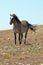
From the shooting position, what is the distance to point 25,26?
21.4m

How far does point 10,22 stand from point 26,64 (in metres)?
9.61

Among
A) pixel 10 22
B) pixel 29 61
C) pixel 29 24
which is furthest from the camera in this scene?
pixel 29 24

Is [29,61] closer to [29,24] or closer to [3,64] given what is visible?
[3,64]

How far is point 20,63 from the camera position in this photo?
11094mm

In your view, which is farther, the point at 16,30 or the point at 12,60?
the point at 16,30

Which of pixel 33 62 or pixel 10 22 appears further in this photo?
pixel 10 22

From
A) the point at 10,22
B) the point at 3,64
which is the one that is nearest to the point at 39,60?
the point at 3,64

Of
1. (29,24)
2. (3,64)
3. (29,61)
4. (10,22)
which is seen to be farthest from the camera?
(29,24)

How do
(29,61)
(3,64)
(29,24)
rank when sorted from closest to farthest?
(3,64) < (29,61) < (29,24)

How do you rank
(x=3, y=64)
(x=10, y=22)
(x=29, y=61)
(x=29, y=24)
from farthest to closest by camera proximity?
(x=29, y=24)
(x=10, y=22)
(x=29, y=61)
(x=3, y=64)

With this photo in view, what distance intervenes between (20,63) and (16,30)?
9.79 m


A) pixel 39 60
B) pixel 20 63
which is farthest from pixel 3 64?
pixel 39 60

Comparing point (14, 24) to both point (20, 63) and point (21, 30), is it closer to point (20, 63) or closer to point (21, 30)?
point (21, 30)

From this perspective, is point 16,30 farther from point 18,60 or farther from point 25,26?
point 18,60
